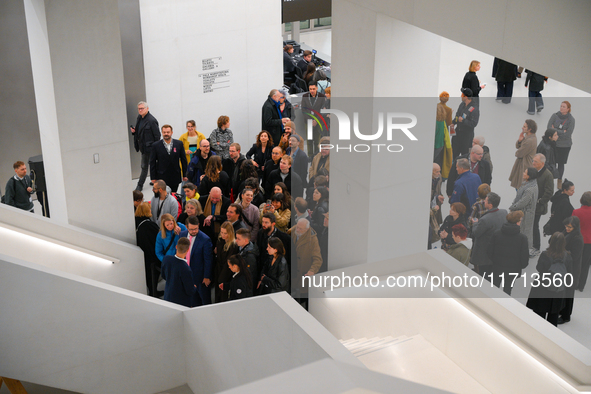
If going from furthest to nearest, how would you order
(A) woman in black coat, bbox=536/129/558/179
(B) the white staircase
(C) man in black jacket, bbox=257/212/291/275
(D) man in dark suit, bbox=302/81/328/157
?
(D) man in dark suit, bbox=302/81/328/157
(A) woman in black coat, bbox=536/129/558/179
(C) man in black jacket, bbox=257/212/291/275
(B) the white staircase

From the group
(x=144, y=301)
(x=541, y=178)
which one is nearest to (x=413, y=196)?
(x=541, y=178)

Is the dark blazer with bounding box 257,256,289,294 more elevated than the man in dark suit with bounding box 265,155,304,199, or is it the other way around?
the man in dark suit with bounding box 265,155,304,199

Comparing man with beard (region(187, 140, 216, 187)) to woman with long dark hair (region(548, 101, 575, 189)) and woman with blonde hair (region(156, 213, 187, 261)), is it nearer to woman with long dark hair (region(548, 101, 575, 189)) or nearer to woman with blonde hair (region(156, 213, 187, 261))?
woman with blonde hair (region(156, 213, 187, 261))

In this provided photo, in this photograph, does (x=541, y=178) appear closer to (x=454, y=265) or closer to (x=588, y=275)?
(x=588, y=275)

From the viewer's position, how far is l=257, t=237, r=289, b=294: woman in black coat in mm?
6262

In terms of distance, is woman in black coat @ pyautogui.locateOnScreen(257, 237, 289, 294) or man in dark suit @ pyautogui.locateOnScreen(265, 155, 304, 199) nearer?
woman in black coat @ pyautogui.locateOnScreen(257, 237, 289, 294)

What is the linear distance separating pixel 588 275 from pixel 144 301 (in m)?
5.75

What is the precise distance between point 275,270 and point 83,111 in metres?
3.28

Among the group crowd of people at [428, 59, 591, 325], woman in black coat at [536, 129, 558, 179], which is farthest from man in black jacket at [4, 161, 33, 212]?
woman in black coat at [536, 129, 558, 179]

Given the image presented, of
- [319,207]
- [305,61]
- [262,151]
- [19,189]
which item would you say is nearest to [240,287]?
[319,207]

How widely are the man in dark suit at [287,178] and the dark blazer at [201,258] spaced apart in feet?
5.28

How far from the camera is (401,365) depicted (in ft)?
17.3

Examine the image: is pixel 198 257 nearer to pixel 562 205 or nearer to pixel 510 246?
pixel 510 246

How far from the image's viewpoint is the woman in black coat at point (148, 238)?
7.72m
